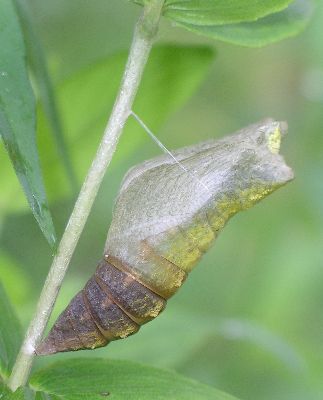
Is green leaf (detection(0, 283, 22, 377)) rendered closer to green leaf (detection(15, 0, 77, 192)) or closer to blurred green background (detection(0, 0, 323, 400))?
blurred green background (detection(0, 0, 323, 400))

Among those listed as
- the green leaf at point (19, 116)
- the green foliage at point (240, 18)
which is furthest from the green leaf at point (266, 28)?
the green leaf at point (19, 116)

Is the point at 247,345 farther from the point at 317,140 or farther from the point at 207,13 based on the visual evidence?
the point at 207,13

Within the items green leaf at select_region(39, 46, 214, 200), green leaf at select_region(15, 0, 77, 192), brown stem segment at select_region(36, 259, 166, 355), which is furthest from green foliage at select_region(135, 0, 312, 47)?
brown stem segment at select_region(36, 259, 166, 355)

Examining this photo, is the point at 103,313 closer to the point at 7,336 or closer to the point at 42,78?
the point at 7,336

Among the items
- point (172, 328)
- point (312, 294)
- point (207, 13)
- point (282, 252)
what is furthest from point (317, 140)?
point (207, 13)

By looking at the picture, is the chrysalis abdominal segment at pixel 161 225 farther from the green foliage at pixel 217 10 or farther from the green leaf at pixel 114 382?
the green foliage at pixel 217 10

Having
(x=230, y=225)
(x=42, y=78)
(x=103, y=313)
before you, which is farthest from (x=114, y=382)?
(x=230, y=225)
